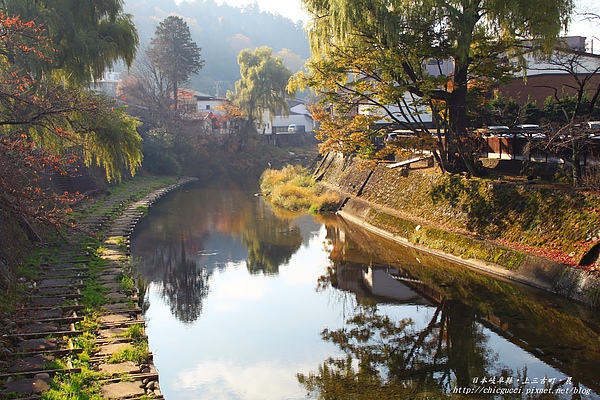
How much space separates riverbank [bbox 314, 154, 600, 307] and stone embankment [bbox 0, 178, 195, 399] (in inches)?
392

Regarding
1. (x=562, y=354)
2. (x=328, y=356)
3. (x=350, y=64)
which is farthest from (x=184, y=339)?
(x=350, y=64)

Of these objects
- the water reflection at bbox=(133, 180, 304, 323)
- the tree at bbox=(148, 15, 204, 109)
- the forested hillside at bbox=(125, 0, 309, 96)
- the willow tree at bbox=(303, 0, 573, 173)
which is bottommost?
the water reflection at bbox=(133, 180, 304, 323)

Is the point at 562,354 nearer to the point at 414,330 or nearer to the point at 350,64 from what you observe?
the point at 414,330

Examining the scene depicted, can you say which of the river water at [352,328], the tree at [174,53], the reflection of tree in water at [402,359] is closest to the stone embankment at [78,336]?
the river water at [352,328]

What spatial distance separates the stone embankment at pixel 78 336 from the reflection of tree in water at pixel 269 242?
475 cm

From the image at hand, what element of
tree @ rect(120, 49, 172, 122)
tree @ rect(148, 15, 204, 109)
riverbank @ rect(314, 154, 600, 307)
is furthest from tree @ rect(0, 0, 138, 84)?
tree @ rect(148, 15, 204, 109)

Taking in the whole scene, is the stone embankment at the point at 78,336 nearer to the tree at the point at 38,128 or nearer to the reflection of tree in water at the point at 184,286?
the reflection of tree in water at the point at 184,286

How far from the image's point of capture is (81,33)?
21.1m

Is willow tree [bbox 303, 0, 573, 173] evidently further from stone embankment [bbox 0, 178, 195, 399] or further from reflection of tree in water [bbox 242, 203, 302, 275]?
stone embankment [bbox 0, 178, 195, 399]

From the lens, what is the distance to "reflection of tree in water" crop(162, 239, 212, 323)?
48.3 feet

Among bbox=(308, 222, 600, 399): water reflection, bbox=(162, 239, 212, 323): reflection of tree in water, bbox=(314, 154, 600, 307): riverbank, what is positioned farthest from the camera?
bbox=(162, 239, 212, 323): reflection of tree in water

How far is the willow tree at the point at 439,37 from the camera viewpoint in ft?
58.1

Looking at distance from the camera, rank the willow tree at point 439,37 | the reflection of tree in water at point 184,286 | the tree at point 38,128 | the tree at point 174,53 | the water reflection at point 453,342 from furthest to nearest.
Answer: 1. the tree at point 174,53
2. the willow tree at point 439,37
3. the reflection of tree in water at point 184,286
4. the tree at point 38,128
5. the water reflection at point 453,342

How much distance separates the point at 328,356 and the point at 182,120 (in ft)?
156
